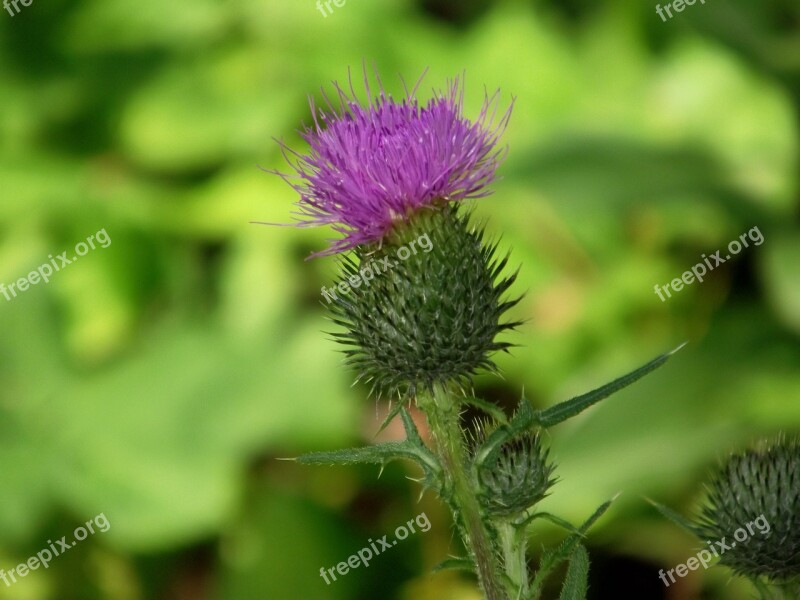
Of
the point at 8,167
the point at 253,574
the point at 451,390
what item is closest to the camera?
the point at 451,390

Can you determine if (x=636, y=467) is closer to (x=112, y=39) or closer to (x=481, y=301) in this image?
(x=481, y=301)

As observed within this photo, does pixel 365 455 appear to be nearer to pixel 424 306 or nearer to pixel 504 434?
pixel 504 434

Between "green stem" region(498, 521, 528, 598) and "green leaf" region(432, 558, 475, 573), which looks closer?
"green leaf" region(432, 558, 475, 573)

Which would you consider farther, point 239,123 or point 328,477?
point 239,123

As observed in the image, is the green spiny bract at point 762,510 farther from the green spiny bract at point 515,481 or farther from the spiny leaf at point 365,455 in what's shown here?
the spiny leaf at point 365,455

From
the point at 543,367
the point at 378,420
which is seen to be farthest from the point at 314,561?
the point at 543,367

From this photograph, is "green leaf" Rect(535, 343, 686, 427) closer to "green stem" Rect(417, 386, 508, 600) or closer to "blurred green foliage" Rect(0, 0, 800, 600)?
"green stem" Rect(417, 386, 508, 600)

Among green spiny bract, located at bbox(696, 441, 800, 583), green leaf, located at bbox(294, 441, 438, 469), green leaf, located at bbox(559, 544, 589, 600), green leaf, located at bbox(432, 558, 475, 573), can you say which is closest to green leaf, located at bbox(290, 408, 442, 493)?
green leaf, located at bbox(294, 441, 438, 469)
